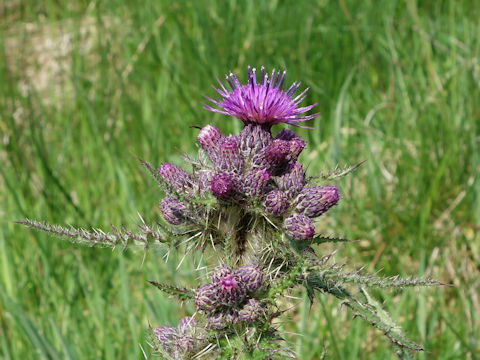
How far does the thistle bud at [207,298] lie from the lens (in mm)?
1732

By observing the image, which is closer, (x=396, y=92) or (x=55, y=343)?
(x=55, y=343)

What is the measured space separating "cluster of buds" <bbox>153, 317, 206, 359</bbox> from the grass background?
825 millimetres

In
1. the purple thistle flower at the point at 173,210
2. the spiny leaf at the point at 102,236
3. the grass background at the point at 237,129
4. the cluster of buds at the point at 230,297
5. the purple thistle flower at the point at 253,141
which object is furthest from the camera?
the grass background at the point at 237,129

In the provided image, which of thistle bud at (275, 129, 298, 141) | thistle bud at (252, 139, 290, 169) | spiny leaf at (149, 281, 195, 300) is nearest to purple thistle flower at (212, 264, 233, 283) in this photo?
spiny leaf at (149, 281, 195, 300)

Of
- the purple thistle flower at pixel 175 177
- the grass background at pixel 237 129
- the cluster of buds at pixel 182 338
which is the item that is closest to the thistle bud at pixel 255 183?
the purple thistle flower at pixel 175 177

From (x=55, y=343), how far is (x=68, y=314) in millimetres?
275

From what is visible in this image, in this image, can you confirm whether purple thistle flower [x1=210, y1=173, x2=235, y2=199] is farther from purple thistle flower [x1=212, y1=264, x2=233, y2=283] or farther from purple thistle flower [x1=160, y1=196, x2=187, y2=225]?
purple thistle flower [x1=212, y1=264, x2=233, y2=283]

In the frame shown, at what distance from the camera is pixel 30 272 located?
11.3 ft

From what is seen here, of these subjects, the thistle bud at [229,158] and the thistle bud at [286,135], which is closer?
the thistle bud at [229,158]

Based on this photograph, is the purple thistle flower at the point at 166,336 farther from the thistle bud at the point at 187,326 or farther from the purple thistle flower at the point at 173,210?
the purple thistle flower at the point at 173,210

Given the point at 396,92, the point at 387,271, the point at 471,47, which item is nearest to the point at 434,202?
the point at 387,271

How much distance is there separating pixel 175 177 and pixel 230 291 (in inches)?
17.9

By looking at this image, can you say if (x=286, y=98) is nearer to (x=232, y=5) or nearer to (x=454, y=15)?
(x=232, y=5)

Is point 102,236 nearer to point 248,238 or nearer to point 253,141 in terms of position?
point 248,238
